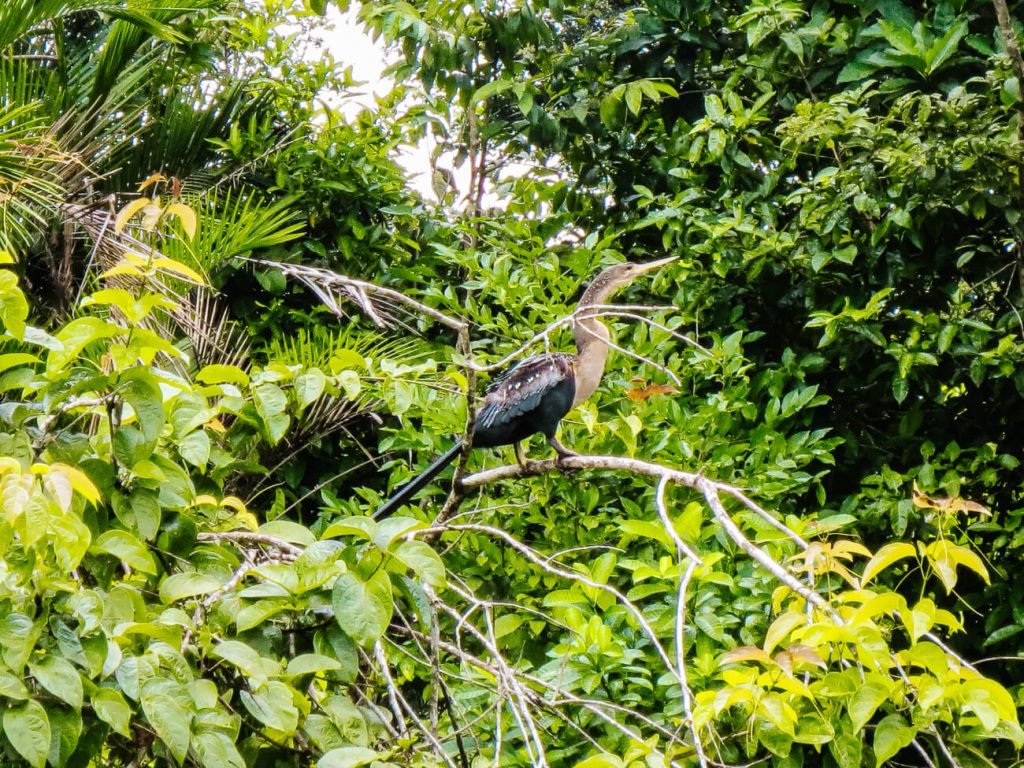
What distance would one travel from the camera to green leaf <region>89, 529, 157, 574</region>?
1733 mm

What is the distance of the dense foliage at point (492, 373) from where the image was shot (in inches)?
66.7

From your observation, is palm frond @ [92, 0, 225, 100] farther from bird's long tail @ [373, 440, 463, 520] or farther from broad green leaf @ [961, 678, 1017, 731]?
broad green leaf @ [961, 678, 1017, 731]

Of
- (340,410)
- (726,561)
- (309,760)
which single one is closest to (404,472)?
(340,410)

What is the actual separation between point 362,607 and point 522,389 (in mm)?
1941

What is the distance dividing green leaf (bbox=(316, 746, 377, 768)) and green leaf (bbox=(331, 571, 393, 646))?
176 millimetres

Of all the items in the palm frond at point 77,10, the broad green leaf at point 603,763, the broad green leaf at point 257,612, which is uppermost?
the palm frond at point 77,10

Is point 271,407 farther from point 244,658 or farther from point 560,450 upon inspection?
point 560,450

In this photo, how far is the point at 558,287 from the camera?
3984 mm

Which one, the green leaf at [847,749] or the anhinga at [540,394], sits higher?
the green leaf at [847,749]

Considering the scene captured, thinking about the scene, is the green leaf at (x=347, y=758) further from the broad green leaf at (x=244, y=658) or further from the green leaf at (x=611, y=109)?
the green leaf at (x=611, y=109)

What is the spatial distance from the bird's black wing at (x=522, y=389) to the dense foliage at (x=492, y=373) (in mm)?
128

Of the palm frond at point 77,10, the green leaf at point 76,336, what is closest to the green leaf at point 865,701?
the green leaf at point 76,336

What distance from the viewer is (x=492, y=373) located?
4531 millimetres

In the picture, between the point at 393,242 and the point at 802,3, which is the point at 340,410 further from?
the point at 802,3
